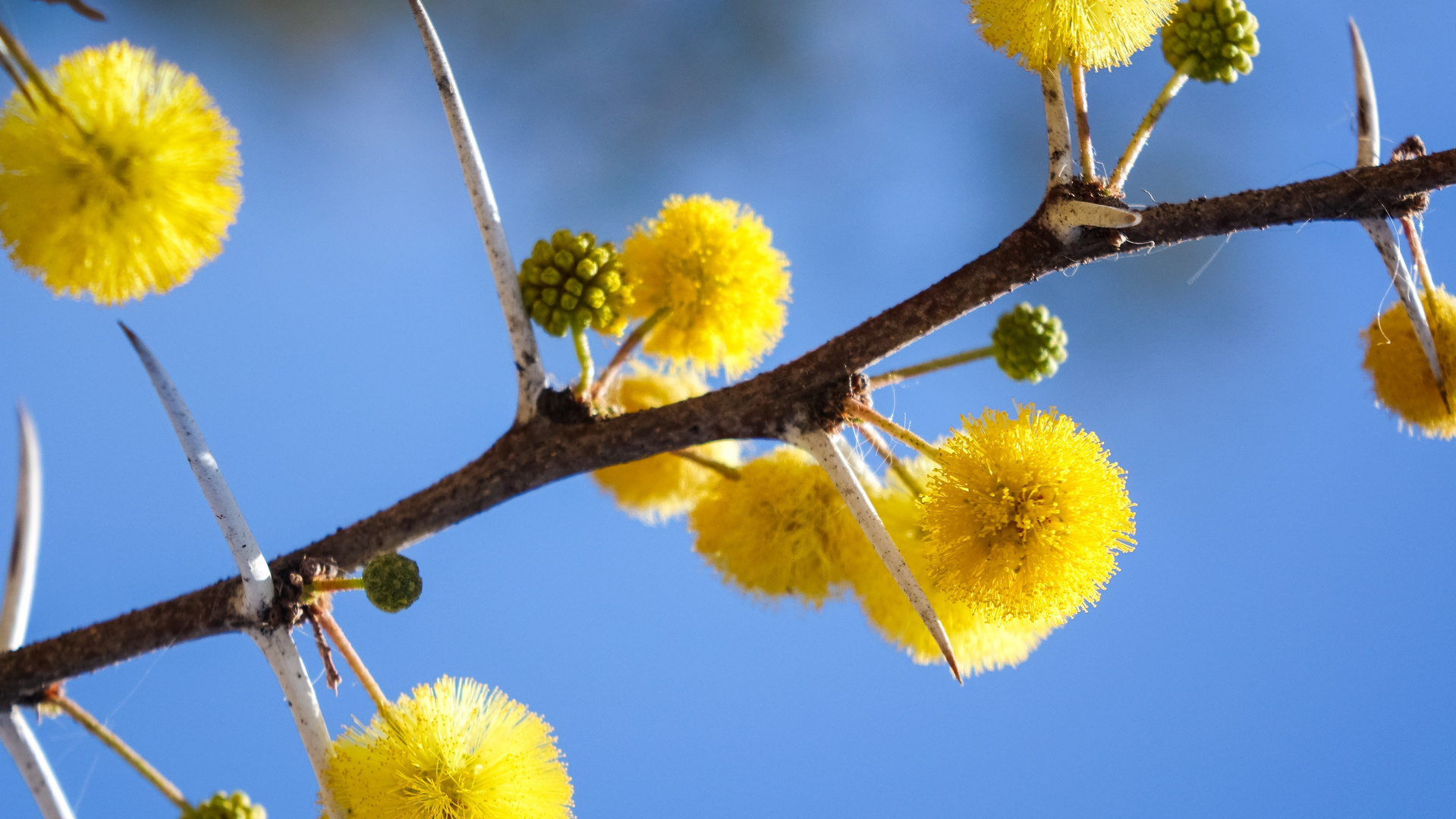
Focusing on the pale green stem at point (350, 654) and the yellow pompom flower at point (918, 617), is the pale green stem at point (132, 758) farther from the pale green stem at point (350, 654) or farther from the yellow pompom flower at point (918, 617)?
the yellow pompom flower at point (918, 617)

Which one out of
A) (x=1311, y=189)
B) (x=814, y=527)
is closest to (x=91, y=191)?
(x=814, y=527)

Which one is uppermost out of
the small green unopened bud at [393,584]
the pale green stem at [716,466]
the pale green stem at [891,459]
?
the pale green stem at [716,466]

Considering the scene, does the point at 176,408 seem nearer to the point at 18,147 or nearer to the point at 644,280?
the point at 18,147

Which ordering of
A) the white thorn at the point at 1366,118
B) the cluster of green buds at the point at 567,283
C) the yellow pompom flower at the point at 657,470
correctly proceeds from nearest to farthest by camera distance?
the white thorn at the point at 1366,118
the cluster of green buds at the point at 567,283
the yellow pompom flower at the point at 657,470

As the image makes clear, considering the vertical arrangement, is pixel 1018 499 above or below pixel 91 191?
below

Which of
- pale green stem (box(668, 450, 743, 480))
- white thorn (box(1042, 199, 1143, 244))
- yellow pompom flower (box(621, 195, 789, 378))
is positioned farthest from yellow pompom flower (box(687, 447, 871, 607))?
white thorn (box(1042, 199, 1143, 244))

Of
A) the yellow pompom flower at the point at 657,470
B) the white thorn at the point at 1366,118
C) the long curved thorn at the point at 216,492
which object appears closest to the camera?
the long curved thorn at the point at 216,492

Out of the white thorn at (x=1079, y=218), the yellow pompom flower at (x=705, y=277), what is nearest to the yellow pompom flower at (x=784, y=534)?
the yellow pompom flower at (x=705, y=277)
